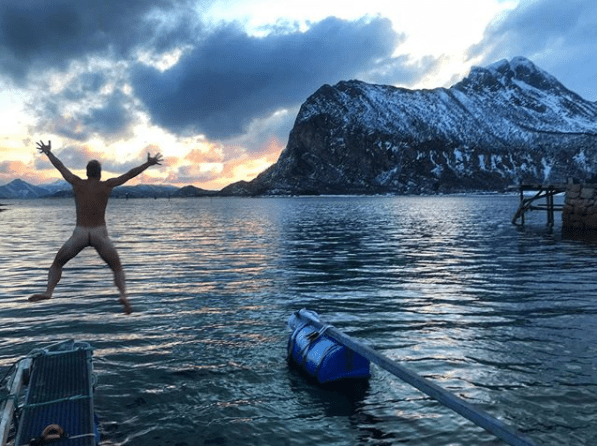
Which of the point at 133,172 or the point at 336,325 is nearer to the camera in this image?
the point at 133,172

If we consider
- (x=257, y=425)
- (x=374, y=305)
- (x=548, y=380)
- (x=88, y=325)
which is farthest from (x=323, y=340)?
(x=88, y=325)

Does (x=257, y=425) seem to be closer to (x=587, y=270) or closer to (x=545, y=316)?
(x=545, y=316)

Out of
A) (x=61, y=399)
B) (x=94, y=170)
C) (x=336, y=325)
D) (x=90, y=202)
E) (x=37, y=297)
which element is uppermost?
(x=94, y=170)

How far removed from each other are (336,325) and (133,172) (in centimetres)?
937

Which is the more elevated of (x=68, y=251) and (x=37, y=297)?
(x=68, y=251)

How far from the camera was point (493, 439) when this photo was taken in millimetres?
9367

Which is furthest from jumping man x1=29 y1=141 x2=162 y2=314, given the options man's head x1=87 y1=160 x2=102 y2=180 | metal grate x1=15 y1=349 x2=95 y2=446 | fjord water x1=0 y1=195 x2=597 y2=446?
fjord water x1=0 y1=195 x2=597 y2=446

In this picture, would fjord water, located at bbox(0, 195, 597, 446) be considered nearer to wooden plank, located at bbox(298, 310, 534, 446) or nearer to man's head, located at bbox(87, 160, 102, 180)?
wooden plank, located at bbox(298, 310, 534, 446)

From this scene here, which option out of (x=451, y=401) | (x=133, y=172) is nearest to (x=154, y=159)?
(x=133, y=172)

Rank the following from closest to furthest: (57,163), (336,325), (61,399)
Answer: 1. (61,399)
2. (57,163)
3. (336,325)

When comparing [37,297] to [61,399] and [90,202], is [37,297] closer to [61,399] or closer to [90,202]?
[90,202]

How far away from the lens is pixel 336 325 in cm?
1677

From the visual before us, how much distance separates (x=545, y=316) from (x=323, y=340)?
9.43 meters

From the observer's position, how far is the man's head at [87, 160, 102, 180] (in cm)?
1007
